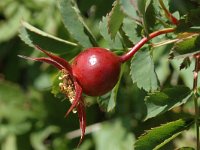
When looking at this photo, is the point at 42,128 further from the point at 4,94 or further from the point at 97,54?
the point at 97,54

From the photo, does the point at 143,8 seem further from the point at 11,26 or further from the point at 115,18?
the point at 11,26

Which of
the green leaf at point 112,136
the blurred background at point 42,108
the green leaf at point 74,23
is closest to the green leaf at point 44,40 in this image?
the green leaf at point 74,23

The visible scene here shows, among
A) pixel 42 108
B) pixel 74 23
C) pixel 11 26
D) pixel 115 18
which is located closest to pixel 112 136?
pixel 42 108

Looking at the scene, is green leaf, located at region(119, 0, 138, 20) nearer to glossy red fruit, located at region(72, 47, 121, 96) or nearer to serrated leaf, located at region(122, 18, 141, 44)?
glossy red fruit, located at region(72, 47, 121, 96)

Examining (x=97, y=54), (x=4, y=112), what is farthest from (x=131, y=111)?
(x=97, y=54)

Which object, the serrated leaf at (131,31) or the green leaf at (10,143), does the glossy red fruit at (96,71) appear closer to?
the serrated leaf at (131,31)
